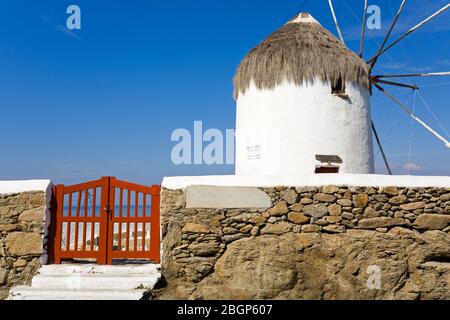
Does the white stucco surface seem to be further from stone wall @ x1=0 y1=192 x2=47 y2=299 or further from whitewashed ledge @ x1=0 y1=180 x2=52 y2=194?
stone wall @ x1=0 y1=192 x2=47 y2=299

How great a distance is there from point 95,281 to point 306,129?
575 cm

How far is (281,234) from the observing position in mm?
6043

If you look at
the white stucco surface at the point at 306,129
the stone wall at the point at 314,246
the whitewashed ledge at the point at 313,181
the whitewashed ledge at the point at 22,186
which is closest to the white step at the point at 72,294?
the stone wall at the point at 314,246

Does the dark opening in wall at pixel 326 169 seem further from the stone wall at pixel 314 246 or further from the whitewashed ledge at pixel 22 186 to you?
the whitewashed ledge at pixel 22 186

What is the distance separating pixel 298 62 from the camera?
955 cm

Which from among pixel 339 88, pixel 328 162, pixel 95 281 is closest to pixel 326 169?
pixel 328 162

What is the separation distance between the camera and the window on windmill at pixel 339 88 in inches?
382

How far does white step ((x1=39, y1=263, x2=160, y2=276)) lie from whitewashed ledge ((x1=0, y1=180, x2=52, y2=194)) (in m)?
1.19

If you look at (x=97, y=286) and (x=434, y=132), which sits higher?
(x=434, y=132)

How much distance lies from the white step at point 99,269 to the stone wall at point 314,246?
0.29m

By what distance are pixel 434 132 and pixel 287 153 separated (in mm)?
4201
